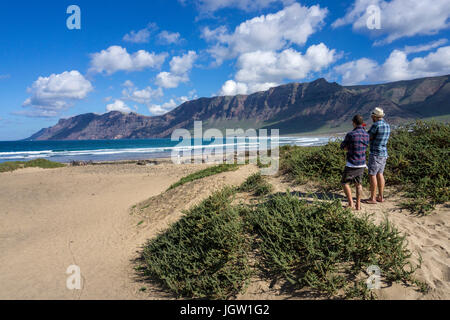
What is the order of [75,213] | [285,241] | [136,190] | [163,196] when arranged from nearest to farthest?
[285,241] → [163,196] → [75,213] → [136,190]

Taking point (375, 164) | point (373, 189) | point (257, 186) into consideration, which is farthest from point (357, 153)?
point (257, 186)

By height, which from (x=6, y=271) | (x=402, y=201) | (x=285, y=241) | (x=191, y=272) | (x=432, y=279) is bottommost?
(x=6, y=271)

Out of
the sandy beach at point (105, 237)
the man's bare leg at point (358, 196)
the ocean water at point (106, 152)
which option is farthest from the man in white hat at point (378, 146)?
the ocean water at point (106, 152)

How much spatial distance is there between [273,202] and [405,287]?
2566 millimetres

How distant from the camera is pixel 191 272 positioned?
4023 millimetres

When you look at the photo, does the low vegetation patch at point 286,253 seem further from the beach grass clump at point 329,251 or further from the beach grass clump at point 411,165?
the beach grass clump at point 411,165

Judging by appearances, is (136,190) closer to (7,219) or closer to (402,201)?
(7,219)

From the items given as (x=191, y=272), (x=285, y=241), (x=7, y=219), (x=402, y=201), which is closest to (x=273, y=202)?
(x=285, y=241)

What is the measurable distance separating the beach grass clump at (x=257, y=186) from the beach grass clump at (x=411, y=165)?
1.03 meters

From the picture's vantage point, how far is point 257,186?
279 inches

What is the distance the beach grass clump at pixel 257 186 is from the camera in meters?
6.73

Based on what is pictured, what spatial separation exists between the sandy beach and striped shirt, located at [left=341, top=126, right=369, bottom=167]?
107 centimetres

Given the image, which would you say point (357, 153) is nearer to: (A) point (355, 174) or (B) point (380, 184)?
(A) point (355, 174)
